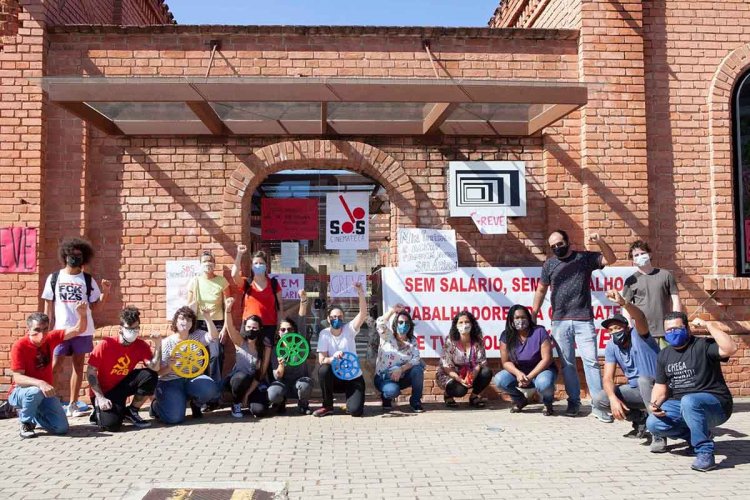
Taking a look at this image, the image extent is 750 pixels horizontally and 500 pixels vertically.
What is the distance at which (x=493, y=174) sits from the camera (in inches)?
347

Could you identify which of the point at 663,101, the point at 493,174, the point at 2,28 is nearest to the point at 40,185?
the point at 2,28

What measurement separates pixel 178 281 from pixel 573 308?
474cm

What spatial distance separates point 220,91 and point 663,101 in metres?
5.71

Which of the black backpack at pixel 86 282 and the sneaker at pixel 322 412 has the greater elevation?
the black backpack at pixel 86 282

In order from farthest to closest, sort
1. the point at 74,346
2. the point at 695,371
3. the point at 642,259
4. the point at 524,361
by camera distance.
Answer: the point at 524,361 → the point at 74,346 → the point at 642,259 → the point at 695,371

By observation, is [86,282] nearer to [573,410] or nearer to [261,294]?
[261,294]

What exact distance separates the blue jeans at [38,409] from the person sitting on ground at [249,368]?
172cm

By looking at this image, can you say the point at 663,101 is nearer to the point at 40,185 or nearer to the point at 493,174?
the point at 493,174

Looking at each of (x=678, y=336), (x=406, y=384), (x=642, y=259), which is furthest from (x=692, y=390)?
(x=406, y=384)

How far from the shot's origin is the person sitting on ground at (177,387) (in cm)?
720

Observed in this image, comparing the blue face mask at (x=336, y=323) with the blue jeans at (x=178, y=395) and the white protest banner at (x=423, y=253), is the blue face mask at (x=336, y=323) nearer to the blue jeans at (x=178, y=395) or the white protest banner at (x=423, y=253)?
the white protest banner at (x=423, y=253)

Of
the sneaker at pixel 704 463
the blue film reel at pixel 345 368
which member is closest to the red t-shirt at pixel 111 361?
the blue film reel at pixel 345 368

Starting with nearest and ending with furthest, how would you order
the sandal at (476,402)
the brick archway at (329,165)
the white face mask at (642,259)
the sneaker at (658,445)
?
the sneaker at (658,445) → the white face mask at (642,259) → the sandal at (476,402) → the brick archway at (329,165)

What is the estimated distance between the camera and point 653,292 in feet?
23.9
